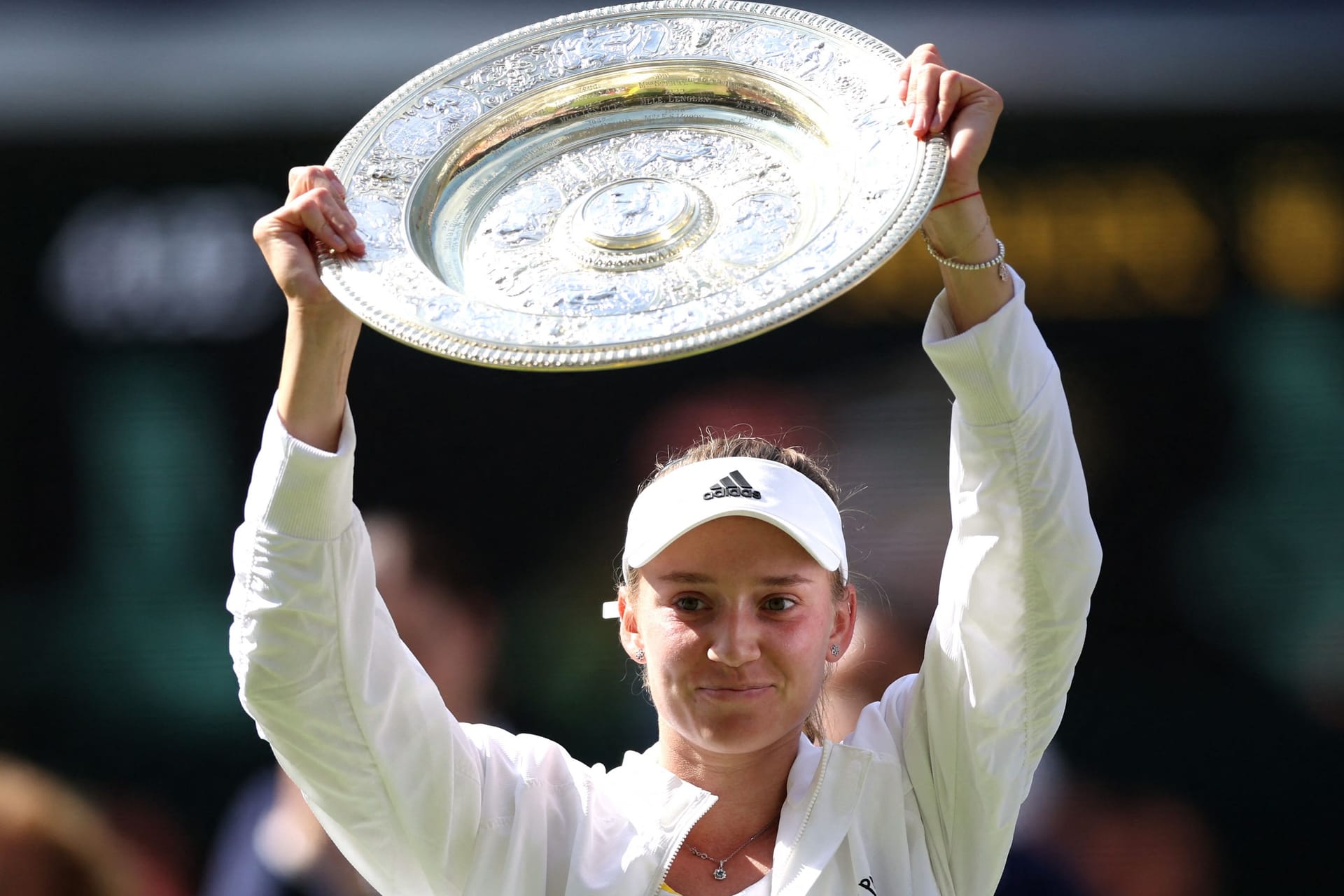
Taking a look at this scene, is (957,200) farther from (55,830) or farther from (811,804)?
(55,830)

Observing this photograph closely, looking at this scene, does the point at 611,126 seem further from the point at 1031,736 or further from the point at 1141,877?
the point at 1141,877

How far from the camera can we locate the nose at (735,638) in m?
1.88

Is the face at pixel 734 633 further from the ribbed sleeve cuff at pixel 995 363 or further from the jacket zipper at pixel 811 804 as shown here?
the ribbed sleeve cuff at pixel 995 363

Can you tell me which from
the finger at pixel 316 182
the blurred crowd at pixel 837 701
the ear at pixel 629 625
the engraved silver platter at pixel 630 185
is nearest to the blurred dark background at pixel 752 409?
the blurred crowd at pixel 837 701

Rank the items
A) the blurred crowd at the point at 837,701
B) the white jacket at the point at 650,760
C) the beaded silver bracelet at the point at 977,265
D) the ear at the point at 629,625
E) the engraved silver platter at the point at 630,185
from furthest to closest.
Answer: the blurred crowd at the point at 837,701 < the ear at the point at 629,625 < the beaded silver bracelet at the point at 977,265 < the white jacket at the point at 650,760 < the engraved silver platter at the point at 630,185

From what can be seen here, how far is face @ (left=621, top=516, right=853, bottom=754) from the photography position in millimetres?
1898

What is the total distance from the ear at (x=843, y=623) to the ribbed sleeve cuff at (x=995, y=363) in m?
0.35

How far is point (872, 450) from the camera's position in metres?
3.61

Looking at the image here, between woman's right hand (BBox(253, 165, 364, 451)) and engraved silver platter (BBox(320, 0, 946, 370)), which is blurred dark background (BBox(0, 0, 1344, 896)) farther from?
woman's right hand (BBox(253, 165, 364, 451))

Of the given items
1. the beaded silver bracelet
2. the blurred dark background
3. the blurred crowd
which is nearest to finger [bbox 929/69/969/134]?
the beaded silver bracelet

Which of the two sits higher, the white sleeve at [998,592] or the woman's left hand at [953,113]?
the woman's left hand at [953,113]

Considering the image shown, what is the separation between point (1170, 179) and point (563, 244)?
219 cm

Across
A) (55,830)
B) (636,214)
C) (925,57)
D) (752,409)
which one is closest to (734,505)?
(636,214)

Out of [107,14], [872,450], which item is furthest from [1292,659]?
[107,14]
